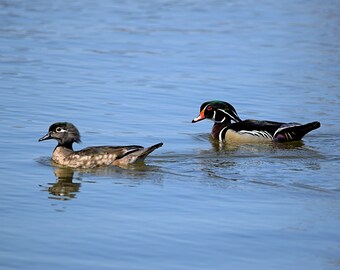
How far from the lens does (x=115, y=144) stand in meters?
15.2

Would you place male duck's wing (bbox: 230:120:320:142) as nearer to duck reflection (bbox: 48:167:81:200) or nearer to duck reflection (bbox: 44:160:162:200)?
duck reflection (bbox: 44:160:162:200)

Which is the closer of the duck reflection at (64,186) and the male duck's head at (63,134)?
the duck reflection at (64,186)

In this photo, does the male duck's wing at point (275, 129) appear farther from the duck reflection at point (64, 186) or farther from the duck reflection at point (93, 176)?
the duck reflection at point (64, 186)

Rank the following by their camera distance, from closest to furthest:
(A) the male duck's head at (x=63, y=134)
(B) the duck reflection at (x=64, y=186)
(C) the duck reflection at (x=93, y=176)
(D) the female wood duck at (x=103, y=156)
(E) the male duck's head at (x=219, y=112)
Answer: (B) the duck reflection at (x=64, y=186) < (C) the duck reflection at (x=93, y=176) < (D) the female wood duck at (x=103, y=156) < (A) the male duck's head at (x=63, y=134) < (E) the male duck's head at (x=219, y=112)

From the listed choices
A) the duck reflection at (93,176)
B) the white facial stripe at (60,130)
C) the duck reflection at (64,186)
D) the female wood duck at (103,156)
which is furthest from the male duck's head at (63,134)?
the duck reflection at (64,186)

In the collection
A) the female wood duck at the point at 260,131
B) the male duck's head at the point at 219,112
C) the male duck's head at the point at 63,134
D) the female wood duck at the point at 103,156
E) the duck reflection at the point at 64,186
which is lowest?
the duck reflection at the point at 64,186

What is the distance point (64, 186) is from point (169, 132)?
3.78 m

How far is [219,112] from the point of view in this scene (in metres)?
17.1

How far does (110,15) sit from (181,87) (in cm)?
893

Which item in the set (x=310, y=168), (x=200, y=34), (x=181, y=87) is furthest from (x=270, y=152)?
(x=200, y=34)

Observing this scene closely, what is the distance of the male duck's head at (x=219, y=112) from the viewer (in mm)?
16953

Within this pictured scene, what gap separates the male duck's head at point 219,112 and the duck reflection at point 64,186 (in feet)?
12.5

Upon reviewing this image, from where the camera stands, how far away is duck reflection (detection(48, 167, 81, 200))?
40.2 ft

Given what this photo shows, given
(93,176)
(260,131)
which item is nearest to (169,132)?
(260,131)
